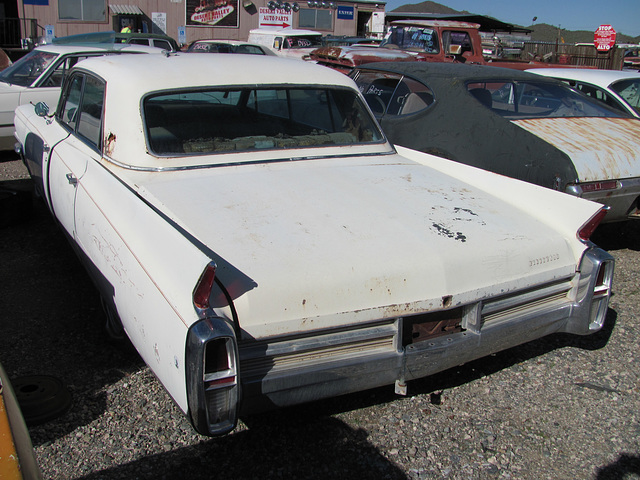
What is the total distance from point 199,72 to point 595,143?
3.18m

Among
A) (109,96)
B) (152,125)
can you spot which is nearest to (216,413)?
(152,125)

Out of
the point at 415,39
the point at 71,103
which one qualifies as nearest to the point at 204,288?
the point at 71,103

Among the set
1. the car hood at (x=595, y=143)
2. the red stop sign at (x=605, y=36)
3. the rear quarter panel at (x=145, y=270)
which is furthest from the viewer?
the red stop sign at (x=605, y=36)

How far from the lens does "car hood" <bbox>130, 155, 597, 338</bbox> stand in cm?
228

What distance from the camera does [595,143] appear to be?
4.78 metres

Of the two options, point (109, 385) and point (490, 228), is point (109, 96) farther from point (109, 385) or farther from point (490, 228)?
point (490, 228)

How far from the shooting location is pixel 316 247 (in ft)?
8.20

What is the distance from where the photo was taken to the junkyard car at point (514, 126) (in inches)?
178

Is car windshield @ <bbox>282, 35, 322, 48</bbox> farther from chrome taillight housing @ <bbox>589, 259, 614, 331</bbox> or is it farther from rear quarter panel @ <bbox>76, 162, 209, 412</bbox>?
chrome taillight housing @ <bbox>589, 259, 614, 331</bbox>

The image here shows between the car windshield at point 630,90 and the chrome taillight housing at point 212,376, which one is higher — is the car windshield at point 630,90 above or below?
above

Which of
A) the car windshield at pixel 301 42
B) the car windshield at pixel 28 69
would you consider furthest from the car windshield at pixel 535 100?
the car windshield at pixel 301 42

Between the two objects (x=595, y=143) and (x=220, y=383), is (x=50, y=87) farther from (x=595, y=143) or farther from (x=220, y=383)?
(x=220, y=383)

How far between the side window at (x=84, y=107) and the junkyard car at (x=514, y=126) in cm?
279

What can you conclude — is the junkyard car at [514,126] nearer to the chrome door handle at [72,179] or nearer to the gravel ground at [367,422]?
the gravel ground at [367,422]
